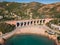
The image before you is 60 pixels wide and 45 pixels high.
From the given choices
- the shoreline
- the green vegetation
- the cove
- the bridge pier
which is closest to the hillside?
the bridge pier

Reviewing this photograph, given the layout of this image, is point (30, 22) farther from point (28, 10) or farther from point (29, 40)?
point (29, 40)

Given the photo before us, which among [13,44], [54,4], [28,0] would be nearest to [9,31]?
[13,44]

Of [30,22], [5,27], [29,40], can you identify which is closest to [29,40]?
[29,40]

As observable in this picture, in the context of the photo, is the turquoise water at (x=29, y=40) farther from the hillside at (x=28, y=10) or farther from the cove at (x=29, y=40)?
the hillside at (x=28, y=10)

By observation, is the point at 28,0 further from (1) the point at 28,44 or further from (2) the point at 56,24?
(1) the point at 28,44

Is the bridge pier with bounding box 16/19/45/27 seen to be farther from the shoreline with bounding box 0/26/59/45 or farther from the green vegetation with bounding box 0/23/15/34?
the green vegetation with bounding box 0/23/15/34

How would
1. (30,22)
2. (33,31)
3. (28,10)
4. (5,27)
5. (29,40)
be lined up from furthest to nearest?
(28,10), (30,22), (33,31), (5,27), (29,40)
